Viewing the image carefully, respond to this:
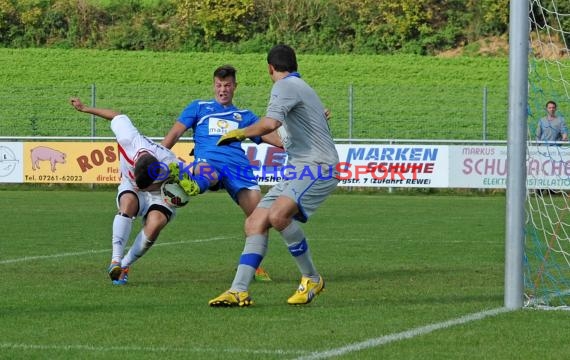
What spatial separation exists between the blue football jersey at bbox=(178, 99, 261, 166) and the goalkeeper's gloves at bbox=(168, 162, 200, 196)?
3.07 ft

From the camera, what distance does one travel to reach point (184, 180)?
10.4 meters

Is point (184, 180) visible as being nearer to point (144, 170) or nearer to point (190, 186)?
point (190, 186)

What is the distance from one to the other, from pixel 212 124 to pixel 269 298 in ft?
8.40

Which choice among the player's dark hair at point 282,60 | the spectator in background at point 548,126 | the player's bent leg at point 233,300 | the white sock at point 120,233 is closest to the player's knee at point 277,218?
the player's bent leg at point 233,300

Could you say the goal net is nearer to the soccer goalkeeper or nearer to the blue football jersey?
the soccer goalkeeper

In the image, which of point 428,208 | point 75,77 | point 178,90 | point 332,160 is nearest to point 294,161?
point 332,160

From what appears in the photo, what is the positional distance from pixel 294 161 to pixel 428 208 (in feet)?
44.4

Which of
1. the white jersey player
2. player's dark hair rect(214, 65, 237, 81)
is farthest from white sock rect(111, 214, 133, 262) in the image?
player's dark hair rect(214, 65, 237, 81)

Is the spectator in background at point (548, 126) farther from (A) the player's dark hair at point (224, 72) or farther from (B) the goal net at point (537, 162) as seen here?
(A) the player's dark hair at point (224, 72)

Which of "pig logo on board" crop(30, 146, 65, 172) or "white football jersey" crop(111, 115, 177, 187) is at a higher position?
"white football jersey" crop(111, 115, 177, 187)

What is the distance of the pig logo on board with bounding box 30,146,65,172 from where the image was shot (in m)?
27.3

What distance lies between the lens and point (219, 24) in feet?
183

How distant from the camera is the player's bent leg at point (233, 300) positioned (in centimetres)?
871

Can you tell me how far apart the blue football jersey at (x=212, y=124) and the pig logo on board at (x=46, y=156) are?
53.5 ft
